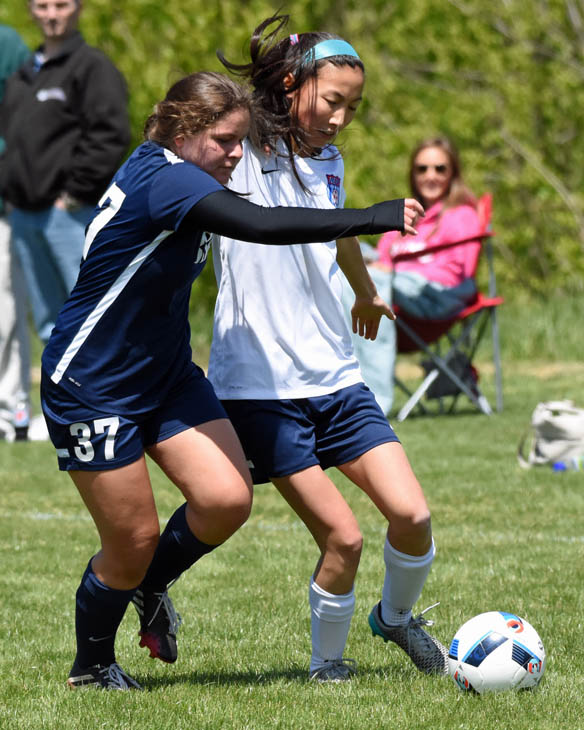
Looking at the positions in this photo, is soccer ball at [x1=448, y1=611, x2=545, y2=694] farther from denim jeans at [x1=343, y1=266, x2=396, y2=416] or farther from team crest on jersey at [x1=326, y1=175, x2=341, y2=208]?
denim jeans at [x1=343, y1=266, x2=396, y2=416]

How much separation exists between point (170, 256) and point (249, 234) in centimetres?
28

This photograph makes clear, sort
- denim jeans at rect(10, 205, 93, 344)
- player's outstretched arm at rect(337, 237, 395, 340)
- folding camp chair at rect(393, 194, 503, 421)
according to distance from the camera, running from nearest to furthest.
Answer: player's outstretched arm at rect(337, 237, 395, 340)
denim jeans at rect(10, 205, 93, 344)
folding camp chair at rect(393, 194, 503, 421)

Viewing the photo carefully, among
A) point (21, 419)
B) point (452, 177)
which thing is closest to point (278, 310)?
point (21, 419)

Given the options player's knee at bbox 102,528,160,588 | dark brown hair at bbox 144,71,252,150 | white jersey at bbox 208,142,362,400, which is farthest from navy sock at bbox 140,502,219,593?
dark brown hair at bbox 144,71,252,150

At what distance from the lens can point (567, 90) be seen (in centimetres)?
1587

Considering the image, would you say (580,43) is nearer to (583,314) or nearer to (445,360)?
(583,314)

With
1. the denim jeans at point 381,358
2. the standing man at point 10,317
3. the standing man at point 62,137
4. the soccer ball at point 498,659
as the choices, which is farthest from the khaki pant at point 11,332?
the soccer ball at point 498,659

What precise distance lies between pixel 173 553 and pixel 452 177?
5992 mm

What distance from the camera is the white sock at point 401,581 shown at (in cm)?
372

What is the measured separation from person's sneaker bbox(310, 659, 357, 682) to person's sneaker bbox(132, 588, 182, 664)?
0.43m

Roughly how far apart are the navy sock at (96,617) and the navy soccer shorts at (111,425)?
1.23 ft

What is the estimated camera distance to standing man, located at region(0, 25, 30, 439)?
8328mm

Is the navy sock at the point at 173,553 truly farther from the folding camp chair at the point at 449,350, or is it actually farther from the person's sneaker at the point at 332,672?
the folding camp chair at the point at 449,350

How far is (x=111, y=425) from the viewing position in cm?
337
